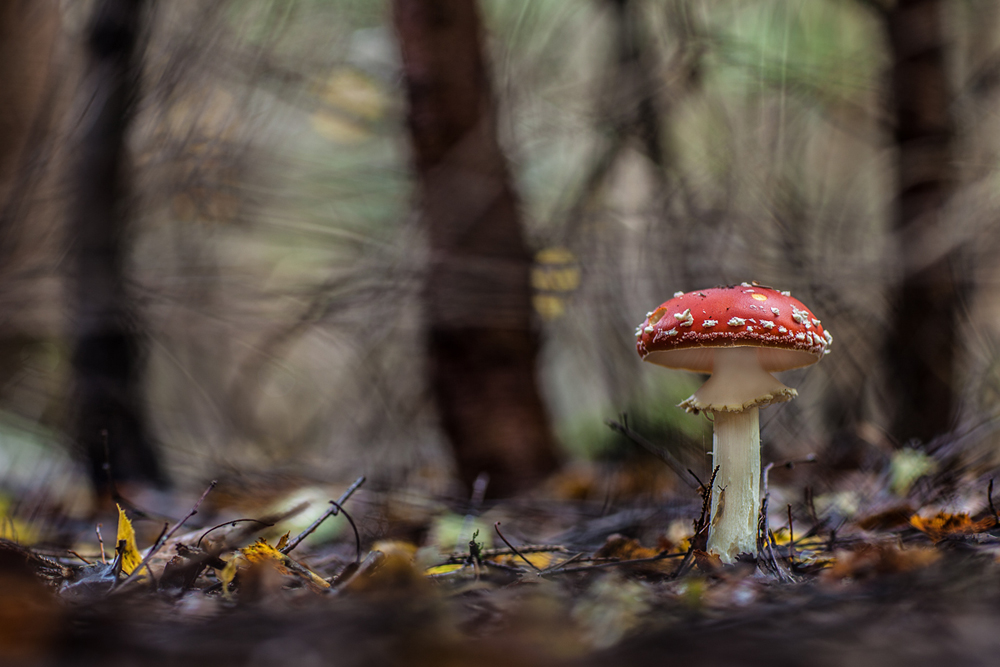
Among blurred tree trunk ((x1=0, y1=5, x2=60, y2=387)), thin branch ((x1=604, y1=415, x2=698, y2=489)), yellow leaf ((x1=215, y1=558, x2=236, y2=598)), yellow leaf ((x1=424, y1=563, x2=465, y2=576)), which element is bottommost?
yellow leaf ((x1=424, y1=563, x2=465, y2=576))

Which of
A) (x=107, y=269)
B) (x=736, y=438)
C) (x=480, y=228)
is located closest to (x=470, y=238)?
(x=480, y=228)

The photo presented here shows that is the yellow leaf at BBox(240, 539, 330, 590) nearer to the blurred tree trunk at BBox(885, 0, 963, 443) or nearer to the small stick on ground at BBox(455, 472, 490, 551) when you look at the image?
the small stick on ground at BBox(455, 472, 490, 551)

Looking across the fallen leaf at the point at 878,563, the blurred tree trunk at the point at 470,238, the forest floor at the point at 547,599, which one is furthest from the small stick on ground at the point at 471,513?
the fallen leaf at the point at 878,563

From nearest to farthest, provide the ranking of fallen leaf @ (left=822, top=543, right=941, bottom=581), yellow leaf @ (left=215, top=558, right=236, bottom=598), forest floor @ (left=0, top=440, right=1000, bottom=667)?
forest floor @ (left=0, top=440, right=1000, bottom=667), fallen leaf @ (left=822, top=543, right=941, bottom=581), yellow leaf @ (left=215, top=558, right=236, bottom=598)

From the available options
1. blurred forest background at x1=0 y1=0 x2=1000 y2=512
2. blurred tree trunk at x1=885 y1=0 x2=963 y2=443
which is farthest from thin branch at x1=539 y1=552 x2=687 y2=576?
blurred tree trunk at x1=885 y1=0 x2=963 y2=443

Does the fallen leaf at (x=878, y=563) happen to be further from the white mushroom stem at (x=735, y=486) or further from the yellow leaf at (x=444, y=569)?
the yellow leaf at (x=444, y=569)

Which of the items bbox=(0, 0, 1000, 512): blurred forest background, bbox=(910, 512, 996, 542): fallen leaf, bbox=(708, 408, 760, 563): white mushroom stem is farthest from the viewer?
bbox=(0, 0, 1000, 512): blurred forest background

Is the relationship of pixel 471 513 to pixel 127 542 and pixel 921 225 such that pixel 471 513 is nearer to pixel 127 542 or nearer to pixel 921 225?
pixel 127 542
